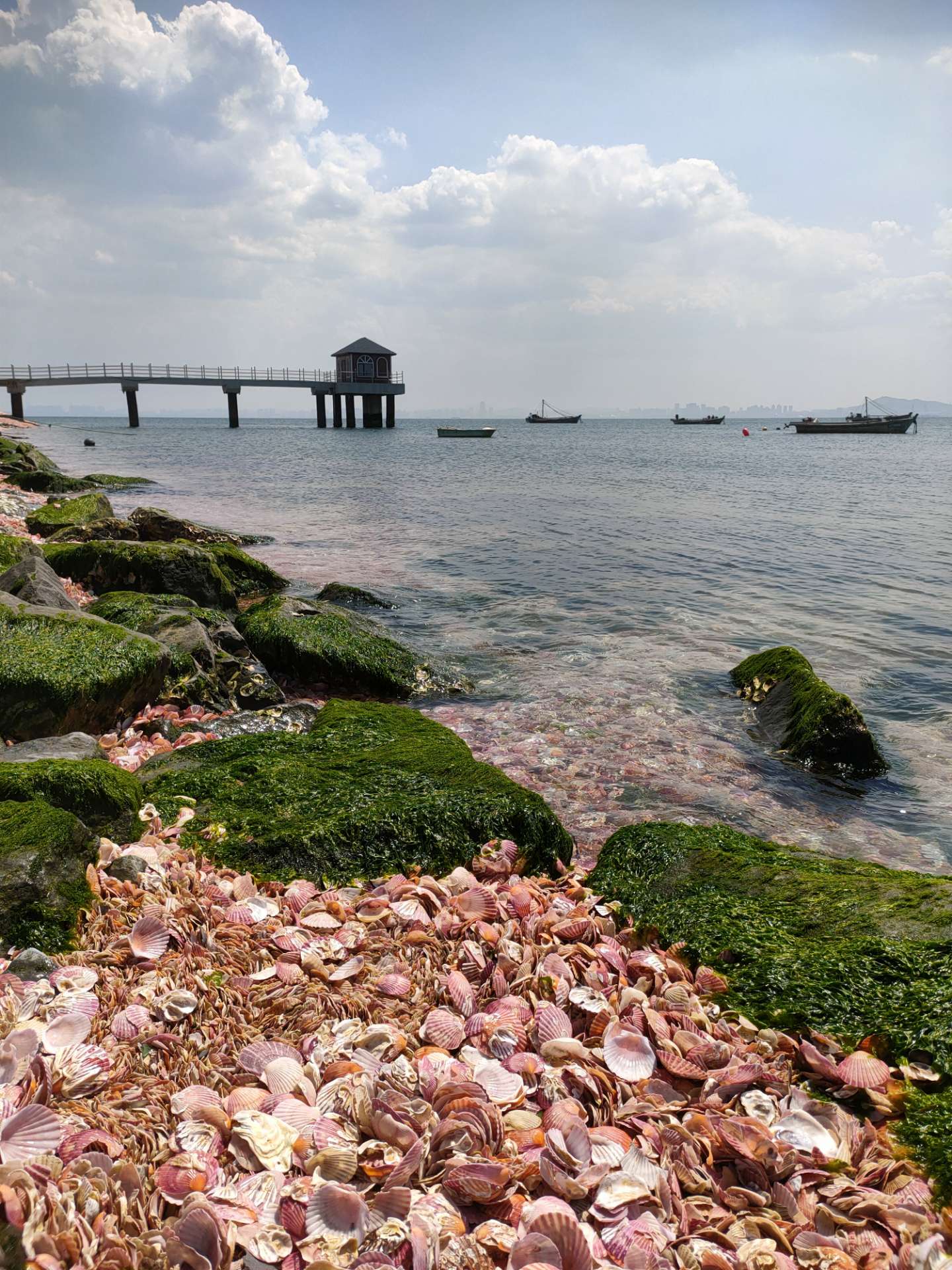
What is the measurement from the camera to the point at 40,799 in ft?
13.9

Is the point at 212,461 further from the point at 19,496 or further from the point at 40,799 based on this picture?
the point at 40,799

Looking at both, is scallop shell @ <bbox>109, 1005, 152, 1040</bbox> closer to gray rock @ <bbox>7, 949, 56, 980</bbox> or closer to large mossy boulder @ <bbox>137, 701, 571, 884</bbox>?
gray rock @ <bbox>7, 949, 56, 980</bbox>

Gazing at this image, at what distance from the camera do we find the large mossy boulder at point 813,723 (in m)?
8.20

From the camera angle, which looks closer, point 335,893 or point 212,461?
point 335,893

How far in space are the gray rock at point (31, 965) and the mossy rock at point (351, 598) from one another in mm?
10968

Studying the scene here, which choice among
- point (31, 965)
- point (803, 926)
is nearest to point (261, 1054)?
point (31, 965)

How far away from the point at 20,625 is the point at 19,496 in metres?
18.5

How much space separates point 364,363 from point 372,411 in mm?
12816

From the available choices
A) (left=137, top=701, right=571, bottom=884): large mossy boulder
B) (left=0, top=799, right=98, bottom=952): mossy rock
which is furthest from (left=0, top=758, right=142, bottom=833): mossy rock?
(left=137, top=701, right=571, bottom=884): large mossy boulder

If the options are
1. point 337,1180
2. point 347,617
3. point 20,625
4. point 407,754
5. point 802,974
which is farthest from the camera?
point 347,617

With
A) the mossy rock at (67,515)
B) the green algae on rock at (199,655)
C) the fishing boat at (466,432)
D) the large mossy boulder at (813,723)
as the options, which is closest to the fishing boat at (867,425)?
the fishing boat at (466,432)

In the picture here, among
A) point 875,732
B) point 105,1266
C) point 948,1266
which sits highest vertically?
point 105,1266

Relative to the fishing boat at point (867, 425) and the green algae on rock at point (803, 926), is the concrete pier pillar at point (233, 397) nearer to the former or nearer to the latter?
the fishing boat at point (867, 425)

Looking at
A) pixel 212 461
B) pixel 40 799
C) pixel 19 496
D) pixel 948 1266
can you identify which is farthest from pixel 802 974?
pixel 212 461
